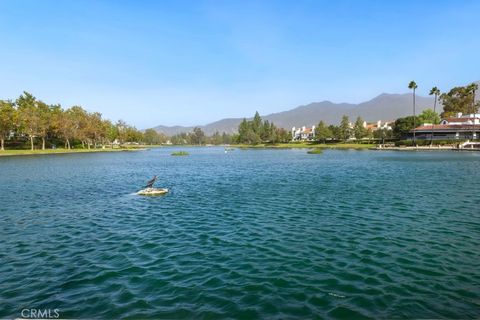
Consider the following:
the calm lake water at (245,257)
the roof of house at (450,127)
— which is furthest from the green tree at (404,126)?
the calm lake water at (245,257)

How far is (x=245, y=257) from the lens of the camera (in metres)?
14.8

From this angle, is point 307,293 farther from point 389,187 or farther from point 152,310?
point 389,187

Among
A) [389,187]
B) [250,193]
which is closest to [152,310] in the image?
[250,193]

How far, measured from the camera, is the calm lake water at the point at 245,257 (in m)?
10.4

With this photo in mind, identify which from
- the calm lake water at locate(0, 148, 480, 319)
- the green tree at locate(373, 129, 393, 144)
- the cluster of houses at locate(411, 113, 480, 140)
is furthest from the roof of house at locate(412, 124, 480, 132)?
the calm lake water at locate(0, 148, 480, 319)

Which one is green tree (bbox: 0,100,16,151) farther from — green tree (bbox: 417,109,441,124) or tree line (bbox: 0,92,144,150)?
A: green tree (bbox: 417,109,441,124)

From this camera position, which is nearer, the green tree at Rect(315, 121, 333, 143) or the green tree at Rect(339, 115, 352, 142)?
the green tree at Rect(339, 115, 352, 142)

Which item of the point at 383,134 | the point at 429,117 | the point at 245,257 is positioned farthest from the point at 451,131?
the point at 245,257

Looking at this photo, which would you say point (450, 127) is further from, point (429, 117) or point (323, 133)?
point (323, 133)

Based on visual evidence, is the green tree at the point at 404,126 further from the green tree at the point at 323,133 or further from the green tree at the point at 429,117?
the green tree at the point at 323,133

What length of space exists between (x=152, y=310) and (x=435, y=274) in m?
11.1

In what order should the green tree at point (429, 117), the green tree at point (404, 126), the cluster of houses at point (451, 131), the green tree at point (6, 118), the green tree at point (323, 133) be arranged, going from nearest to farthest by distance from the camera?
the green tree at point (6, 118) → the cluster of houses at point (451, 131) → the green tree at point (404, 126) → the green tree at point (429, 117) → the green tree at point (323, 133)

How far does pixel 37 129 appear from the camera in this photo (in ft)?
401

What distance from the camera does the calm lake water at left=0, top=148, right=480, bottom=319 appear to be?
1045cm
